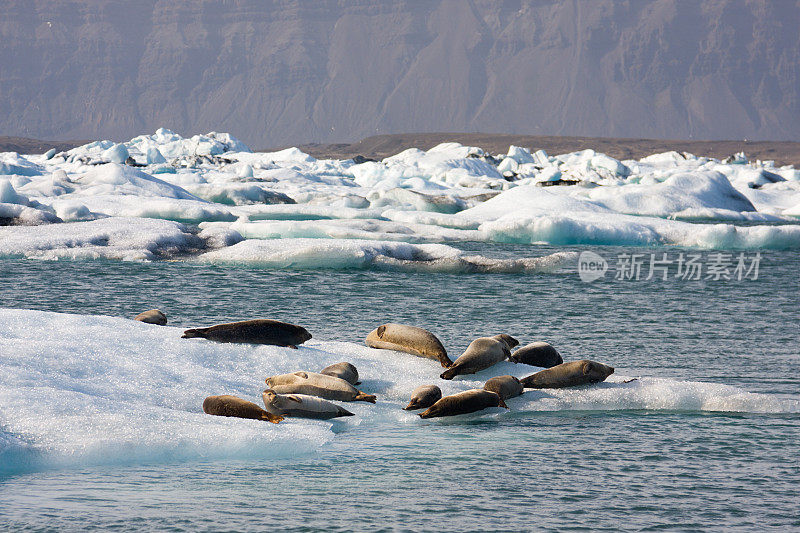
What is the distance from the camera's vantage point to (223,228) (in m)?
17.9

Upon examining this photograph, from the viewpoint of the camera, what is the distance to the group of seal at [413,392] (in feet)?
20.0

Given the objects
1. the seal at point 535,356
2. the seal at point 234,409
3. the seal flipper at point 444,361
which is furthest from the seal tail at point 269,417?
the seal at point 535,356

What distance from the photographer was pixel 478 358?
727cm

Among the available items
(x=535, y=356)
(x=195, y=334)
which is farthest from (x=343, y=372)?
(x=535, y=356)

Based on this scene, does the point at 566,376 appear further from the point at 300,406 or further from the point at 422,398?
the point at 300,406

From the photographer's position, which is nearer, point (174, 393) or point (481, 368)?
point (174, 393)

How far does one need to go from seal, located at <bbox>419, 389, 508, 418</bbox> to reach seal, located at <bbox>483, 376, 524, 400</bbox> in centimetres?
23

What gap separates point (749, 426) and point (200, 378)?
3803 millimetres

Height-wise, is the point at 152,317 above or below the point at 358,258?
below

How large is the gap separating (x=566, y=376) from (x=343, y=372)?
5.54ft

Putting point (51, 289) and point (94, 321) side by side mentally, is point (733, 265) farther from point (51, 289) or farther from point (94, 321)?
point (94, 321)

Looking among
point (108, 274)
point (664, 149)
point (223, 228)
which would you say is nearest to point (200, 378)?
point (108, 274)

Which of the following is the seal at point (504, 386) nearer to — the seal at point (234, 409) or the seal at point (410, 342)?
the seal at point (410, 342)

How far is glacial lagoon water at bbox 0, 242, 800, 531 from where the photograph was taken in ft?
14.6
